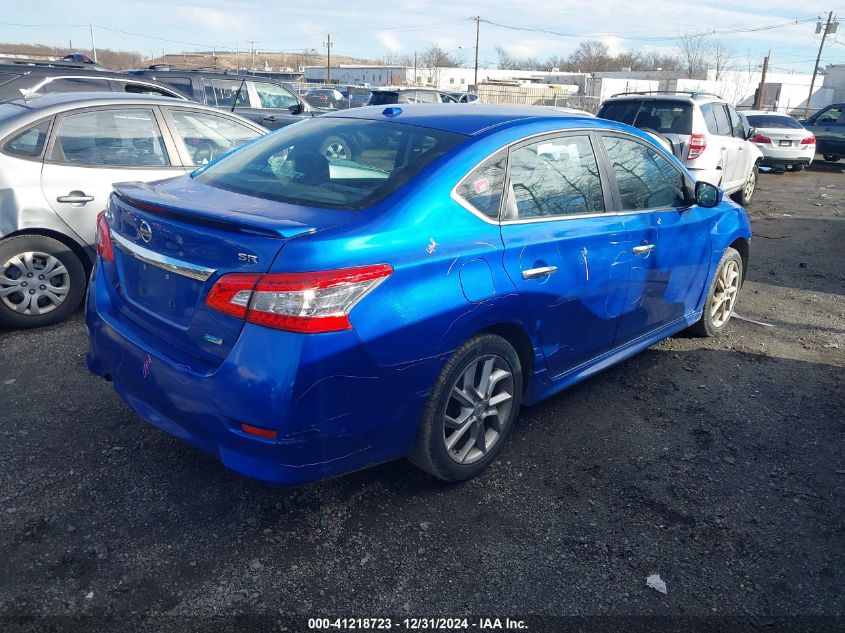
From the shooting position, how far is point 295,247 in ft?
7.91

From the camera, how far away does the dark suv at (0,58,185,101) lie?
7.76 m

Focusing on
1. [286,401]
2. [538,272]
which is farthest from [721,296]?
[286,401]

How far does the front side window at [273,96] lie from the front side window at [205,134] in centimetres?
678

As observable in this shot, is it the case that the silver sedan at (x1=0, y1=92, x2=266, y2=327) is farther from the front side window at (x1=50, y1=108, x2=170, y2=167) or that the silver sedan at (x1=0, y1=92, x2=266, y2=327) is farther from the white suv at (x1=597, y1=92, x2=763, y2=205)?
the white suv at (x1=597, y1=92, x2=763, y2=205)

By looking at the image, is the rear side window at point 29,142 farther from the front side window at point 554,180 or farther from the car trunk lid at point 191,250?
the front side window at point 554,180

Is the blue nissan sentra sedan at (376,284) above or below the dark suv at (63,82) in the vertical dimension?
below

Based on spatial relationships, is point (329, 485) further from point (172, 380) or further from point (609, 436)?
point (609, 436)

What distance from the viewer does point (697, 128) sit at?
385 inches

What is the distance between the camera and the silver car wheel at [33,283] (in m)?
4.74

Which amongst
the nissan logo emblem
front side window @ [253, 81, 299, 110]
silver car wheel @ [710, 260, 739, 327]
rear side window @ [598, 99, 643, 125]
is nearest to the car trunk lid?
the nissan logo emblem

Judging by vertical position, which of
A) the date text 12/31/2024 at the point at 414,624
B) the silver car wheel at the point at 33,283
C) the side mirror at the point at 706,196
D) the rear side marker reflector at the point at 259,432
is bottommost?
the date text 12/31/2024 at the point at 414,624

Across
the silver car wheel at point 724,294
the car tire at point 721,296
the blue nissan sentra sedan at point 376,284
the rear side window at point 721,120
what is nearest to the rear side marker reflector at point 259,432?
the blue nissan sentra sedan at point 376,284

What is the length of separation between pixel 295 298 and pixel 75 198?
11.0 ft

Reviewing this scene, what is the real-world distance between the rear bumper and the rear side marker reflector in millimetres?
16
